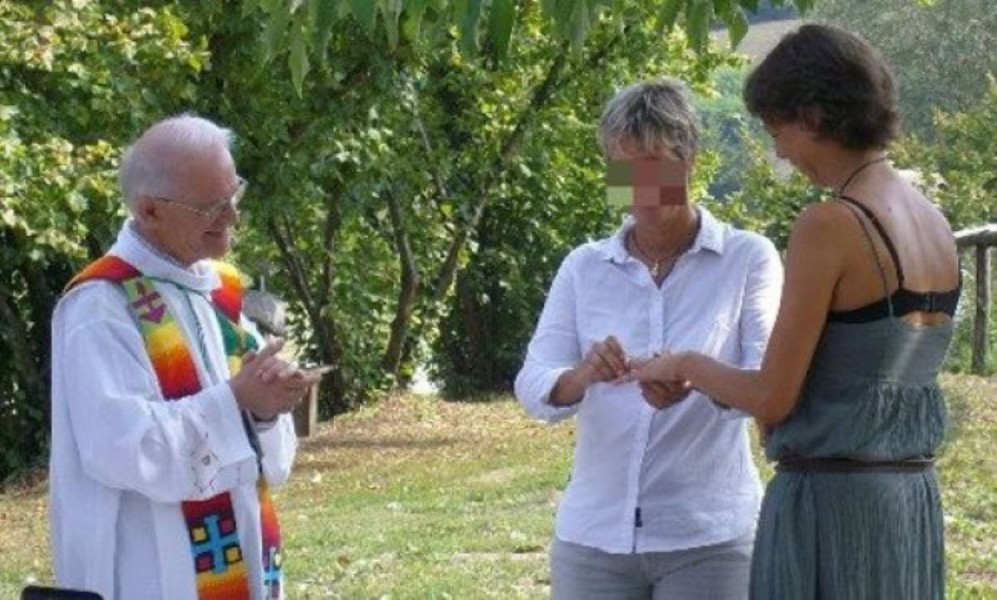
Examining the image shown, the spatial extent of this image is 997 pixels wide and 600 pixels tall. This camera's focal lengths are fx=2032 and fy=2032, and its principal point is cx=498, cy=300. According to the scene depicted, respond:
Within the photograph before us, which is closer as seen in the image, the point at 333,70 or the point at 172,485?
the point at 172,485

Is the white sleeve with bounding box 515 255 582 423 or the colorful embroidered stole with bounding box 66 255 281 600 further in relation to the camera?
the white sleeve with bounding box 515 255 582 423

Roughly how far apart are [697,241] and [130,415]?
4.22 feet

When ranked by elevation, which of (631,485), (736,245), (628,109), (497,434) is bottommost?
(497,434)

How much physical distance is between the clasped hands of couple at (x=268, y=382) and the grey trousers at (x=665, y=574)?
82 centimetres

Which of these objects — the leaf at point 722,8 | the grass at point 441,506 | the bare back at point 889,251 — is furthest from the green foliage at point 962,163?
the bare back at point 889,251

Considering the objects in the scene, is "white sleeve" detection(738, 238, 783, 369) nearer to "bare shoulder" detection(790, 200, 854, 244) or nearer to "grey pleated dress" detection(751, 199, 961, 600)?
"grey pleated dress" detection(751, 199, 961, 600)

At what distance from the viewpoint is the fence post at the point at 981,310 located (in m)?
17.4

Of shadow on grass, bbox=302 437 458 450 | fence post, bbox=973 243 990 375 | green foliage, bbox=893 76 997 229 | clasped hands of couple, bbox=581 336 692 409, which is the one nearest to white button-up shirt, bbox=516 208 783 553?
clasped hands of couple, bbox=581 336 692 409

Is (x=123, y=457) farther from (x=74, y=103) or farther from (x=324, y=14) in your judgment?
(x=74, y=103)

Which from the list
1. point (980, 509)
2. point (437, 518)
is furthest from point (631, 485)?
point (437, 518)

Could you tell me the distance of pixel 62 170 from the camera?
14.1 metres

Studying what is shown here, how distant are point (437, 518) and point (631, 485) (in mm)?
7204

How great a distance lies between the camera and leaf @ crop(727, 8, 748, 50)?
5.25 m

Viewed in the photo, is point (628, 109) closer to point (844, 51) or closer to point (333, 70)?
point (844, 51)
